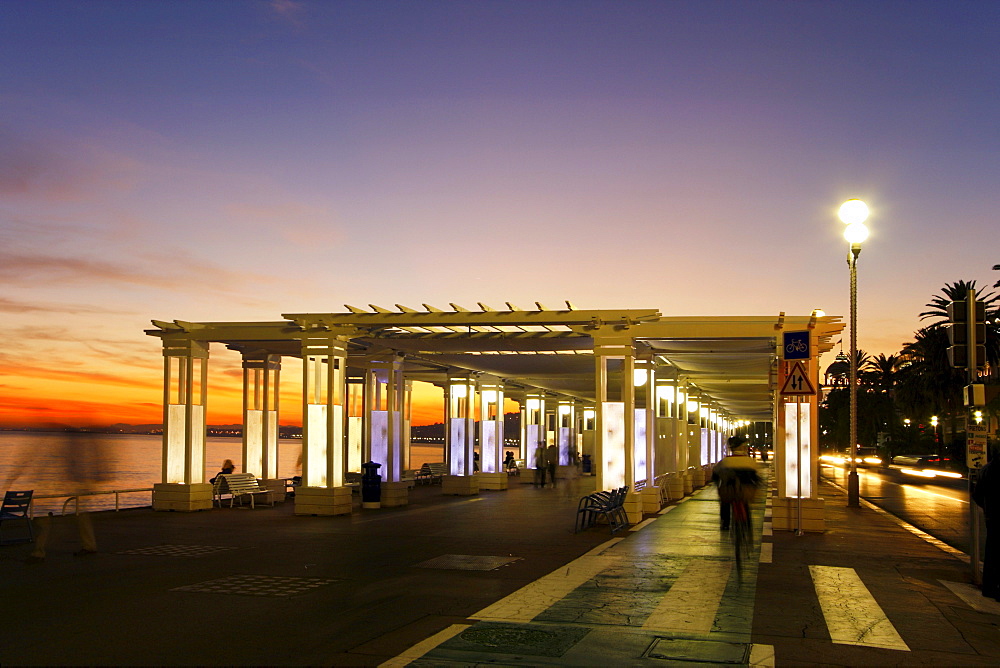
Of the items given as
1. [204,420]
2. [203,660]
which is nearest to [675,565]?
[203,660]

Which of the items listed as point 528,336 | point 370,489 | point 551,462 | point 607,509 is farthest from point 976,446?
point 551,462

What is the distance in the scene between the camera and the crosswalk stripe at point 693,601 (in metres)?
8.14

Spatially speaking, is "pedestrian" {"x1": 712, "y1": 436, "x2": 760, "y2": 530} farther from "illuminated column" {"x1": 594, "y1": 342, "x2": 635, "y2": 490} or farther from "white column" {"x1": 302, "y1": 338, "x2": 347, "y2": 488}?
"white column" {"x1": 302, "y1": 338, "x2": 347, "y2": 488}

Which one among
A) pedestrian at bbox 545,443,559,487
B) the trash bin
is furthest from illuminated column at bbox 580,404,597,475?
the trash bin

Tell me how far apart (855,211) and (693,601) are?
12439 millimetres

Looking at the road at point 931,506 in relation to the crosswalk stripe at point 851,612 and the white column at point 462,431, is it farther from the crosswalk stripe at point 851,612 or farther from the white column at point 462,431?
the white column at point 462,431

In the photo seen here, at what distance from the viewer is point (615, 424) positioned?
61.0ft

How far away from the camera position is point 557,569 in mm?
11586

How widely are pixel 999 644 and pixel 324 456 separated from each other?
14.9 meters

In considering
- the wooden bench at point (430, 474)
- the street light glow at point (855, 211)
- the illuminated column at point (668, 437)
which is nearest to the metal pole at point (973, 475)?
the street light glow at point (855, 211)

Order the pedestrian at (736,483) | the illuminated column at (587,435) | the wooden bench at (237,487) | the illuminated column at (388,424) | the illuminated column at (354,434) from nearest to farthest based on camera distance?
the pedestrian at (736,483) → the wooden bench at (237,487) → the illuminated column at (388,424) → the illuminated column at (354,434) → the illuminated column at (587,435)

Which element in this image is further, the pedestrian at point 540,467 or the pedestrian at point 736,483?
the pedestrian at point 540,467

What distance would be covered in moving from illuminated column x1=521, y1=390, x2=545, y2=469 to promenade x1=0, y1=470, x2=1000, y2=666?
87.2ft

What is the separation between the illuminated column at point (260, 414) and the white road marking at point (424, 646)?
59.4ft
